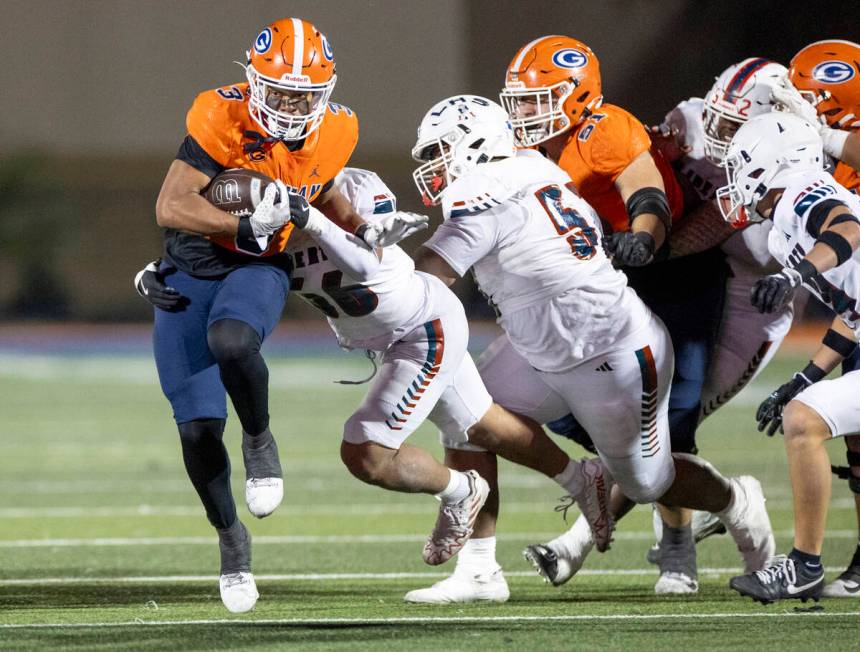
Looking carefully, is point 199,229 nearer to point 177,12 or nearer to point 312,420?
point 312,420

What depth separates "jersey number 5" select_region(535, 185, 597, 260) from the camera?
179 inches

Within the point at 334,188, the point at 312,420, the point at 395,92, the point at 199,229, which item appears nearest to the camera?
the point at 199,229

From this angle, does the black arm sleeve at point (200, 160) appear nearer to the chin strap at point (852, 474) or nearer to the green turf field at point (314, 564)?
the green turf field at point (314, 564)

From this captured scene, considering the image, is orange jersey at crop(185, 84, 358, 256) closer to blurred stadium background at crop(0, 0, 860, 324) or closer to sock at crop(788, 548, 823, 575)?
sock at crop(788, 548, 823, 575)

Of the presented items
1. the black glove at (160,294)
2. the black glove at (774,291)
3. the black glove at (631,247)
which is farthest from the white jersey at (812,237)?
the black glove at (160,294)

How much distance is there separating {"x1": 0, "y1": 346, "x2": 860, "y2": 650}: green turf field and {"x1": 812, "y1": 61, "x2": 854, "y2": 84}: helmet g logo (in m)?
1.75

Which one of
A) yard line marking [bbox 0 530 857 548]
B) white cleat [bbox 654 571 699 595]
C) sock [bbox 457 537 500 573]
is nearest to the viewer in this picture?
sock [bbox 457 537 500 573]

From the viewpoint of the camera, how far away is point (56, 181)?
82.6ft

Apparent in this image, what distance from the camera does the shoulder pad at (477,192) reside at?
14.6 ft

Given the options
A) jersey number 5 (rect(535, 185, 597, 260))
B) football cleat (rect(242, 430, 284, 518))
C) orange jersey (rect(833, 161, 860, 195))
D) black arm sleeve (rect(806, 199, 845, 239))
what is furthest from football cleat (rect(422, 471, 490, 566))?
orange jersey (rect(833, 161, 860, 195))

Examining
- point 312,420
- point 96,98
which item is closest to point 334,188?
point 312,420

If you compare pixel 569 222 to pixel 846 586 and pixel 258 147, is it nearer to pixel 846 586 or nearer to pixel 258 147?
pixel 258 147

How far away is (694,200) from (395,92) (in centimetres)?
1770

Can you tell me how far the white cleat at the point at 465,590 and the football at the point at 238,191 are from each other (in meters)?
1.31
